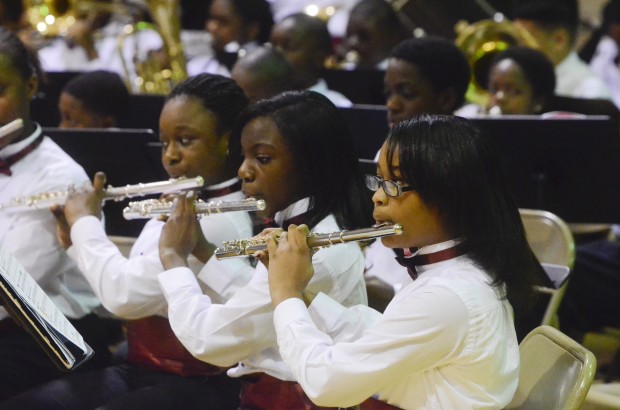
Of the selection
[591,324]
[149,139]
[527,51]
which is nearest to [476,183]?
[149,139]

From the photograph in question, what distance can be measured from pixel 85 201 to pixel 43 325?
29.5 inches

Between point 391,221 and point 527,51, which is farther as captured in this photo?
point 527,51

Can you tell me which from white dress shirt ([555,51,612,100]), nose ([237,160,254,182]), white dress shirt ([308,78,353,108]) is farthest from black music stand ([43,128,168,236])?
white dress shirt ([555,51,612,100])

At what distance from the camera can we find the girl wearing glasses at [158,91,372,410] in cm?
232

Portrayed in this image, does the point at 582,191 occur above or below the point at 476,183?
below

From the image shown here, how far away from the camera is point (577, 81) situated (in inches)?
215

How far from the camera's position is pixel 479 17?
6.36 metres

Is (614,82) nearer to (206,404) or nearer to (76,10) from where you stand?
(76,10)

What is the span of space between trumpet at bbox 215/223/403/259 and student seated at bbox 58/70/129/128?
194 cm

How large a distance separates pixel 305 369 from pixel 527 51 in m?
2.96

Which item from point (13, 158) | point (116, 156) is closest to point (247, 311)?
point (13, 158)

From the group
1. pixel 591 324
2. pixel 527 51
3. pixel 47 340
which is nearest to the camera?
pixel 47 340

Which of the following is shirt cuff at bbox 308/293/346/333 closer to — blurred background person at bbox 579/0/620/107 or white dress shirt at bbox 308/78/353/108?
white dress shirt at bbox 308/78/353/108

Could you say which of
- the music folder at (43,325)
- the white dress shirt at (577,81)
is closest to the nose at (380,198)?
the music folder at (43,325)
